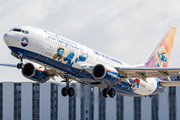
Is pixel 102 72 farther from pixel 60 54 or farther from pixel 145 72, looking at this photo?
pixel 145 72

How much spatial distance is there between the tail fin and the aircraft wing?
7937mm

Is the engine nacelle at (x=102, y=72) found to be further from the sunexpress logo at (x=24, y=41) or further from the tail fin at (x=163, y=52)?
the tail fin at (x=163, y=52)

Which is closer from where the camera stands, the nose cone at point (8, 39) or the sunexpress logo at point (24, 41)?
the nose cone at point (8, 39)

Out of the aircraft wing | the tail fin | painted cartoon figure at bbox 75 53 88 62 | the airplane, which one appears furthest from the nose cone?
the tail fin

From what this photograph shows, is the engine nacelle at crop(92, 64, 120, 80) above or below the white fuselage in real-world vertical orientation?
below

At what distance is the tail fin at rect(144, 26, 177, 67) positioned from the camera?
4772 cm

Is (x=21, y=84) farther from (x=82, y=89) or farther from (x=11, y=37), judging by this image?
(x=11, y=37)

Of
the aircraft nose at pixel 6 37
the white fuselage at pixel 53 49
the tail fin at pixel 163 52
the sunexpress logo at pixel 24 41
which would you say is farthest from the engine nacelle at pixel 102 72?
the tail fin at pixel 163 52

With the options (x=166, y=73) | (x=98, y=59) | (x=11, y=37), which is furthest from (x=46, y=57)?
(x=166, y=73)

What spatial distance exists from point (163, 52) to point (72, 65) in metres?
17.3

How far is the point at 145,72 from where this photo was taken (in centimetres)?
3872

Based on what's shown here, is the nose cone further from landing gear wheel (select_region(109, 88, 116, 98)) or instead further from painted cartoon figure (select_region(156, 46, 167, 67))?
painted cartoon figure (select_region(156, 46, 167, 67))

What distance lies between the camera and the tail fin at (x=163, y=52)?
4772 centimetres

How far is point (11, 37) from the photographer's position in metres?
32.1
